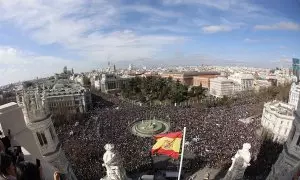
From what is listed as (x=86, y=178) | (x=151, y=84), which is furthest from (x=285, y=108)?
(x=151, y=84)

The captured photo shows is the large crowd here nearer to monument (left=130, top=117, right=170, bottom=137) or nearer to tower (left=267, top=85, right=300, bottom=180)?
monument (left=130, top=117, right=170, bottom=137)

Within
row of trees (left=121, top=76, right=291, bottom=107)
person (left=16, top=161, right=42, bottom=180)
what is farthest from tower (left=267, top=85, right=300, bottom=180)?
row of trees (left=121, top=76, right=291, bottom=107)

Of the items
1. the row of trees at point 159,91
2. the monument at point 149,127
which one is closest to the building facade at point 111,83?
the row of trees at point 159,91

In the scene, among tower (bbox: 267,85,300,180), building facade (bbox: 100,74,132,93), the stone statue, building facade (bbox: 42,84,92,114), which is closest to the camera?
the stone statue

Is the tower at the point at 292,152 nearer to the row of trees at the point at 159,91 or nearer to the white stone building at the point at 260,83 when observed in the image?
the row of trees at the point at 159,91

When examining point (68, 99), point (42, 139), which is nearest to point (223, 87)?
point (68, 99)
